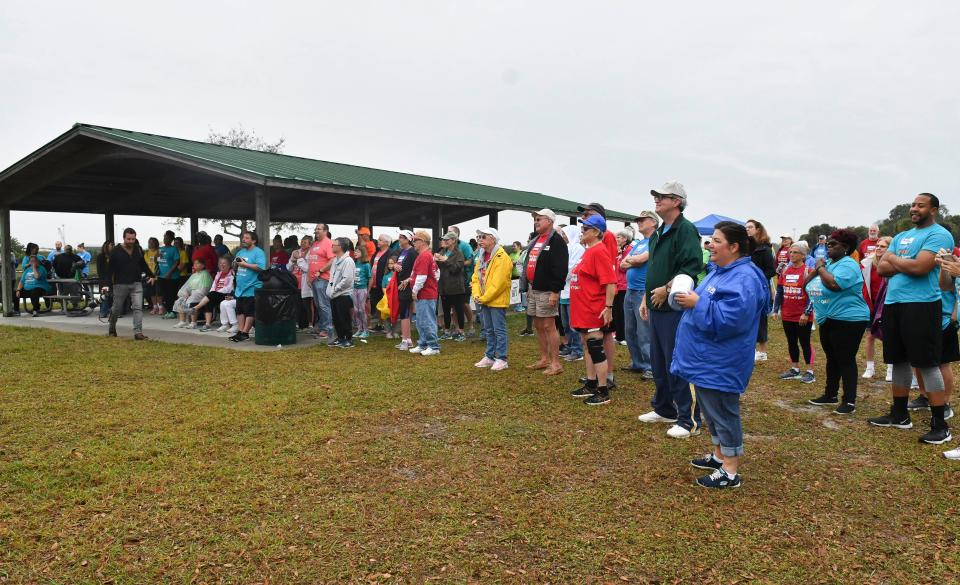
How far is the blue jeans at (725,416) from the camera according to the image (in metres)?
3.68

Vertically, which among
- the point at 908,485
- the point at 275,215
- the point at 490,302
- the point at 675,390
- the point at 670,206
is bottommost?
the point at 908,485

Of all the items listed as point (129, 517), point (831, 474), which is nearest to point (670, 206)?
point (831, 474)

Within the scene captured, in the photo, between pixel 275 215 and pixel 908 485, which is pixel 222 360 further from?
pixel 275 215

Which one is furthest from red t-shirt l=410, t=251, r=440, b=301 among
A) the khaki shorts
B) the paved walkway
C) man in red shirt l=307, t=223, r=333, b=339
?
the paved walkway

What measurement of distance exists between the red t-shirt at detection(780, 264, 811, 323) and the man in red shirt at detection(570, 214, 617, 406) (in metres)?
2.49

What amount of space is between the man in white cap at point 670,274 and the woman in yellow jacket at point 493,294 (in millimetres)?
2817

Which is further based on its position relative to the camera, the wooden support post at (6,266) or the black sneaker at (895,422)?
the wooden support post at (6,266)

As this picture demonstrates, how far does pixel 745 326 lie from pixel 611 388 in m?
3.02

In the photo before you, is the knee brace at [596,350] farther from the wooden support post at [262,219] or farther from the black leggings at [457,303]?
the wooden support post at [262,219]

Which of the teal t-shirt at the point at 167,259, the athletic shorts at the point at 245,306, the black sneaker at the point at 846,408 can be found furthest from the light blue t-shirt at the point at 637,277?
the teal t-shirt at the point at 167,259

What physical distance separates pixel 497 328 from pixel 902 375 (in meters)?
4.24

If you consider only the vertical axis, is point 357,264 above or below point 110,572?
above

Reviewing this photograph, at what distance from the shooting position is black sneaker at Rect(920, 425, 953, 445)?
15.1 feet

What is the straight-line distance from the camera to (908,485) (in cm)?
382
